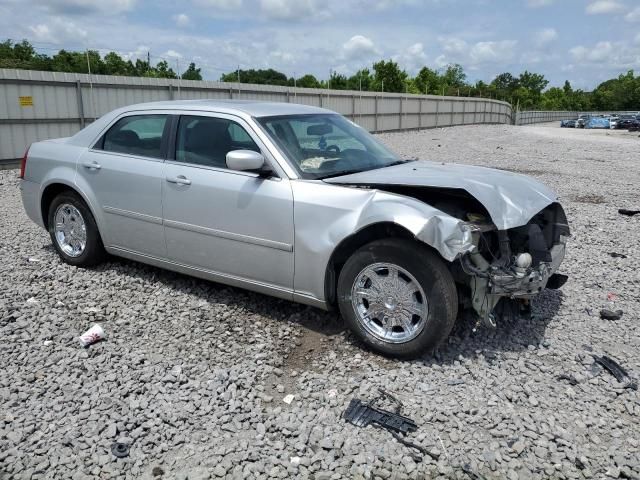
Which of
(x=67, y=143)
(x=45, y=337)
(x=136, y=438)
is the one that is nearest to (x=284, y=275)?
(x=136, y=438)

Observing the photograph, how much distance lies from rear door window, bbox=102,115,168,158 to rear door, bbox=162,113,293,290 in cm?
25

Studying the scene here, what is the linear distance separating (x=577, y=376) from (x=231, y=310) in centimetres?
269

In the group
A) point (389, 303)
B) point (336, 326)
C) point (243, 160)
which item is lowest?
point (336, 326)

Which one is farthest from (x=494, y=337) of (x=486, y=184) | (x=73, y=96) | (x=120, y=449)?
(x=73, y=96)

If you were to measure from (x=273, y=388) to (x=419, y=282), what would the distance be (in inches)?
46.2

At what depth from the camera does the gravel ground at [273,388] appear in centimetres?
292

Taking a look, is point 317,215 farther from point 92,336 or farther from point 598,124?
point 598,124

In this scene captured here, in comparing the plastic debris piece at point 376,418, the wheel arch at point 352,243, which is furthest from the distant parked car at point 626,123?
the plastic debris piece at point 376,418

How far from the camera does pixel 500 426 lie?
3193 mm

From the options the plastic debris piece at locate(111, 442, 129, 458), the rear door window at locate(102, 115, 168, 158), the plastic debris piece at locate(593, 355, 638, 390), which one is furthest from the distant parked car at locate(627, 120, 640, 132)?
the plastic debris piece at locate(111, 442, 129, 458)

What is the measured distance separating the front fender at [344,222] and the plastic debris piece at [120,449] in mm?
1637

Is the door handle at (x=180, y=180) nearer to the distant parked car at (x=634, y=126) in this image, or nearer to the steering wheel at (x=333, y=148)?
the steering wheel at (x=333, y=148)

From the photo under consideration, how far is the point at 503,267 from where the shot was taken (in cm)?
380

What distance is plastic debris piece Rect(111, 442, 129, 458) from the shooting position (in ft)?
9.69
